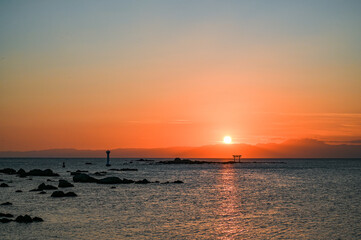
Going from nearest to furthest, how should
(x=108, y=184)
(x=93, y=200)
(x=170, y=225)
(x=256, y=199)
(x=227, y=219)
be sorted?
1. (x=170, y=225)
2. (x=227, y=219)
3. (x=93, y=200)
4. (x=256, y=199)
5. (x=108, y=184)

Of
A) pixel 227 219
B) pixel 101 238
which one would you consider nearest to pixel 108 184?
pixel 227 219

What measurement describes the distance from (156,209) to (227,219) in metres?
8.61

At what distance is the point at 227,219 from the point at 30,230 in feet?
53.5

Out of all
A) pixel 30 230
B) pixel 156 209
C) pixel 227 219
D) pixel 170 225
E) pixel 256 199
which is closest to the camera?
pixel 30 230

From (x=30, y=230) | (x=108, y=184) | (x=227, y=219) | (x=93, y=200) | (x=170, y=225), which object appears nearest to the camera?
(x=30, y=230)

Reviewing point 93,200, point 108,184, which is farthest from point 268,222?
point 108,184

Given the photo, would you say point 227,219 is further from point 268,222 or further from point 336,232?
point 336,232

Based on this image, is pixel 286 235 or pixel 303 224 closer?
pixel 286 235

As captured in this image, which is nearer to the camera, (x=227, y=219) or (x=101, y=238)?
(x=101, y=238)

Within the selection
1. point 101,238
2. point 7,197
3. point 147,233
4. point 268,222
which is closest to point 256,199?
point 268,222

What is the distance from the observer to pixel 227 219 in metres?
31.5

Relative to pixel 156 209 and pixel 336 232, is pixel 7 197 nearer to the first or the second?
pixel 156 209

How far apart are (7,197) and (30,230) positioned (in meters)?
22.3

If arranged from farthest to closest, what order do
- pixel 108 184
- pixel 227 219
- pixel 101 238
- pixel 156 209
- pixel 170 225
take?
1. pixel 108 184
2. pixel 156 209
3. pixel 227 219
4. pixel 170 225
5. pixel 101 238
